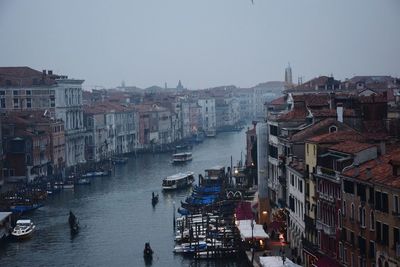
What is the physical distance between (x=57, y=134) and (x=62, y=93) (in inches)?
187

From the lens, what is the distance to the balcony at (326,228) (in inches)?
631

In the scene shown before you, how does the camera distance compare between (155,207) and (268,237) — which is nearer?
(268,237)

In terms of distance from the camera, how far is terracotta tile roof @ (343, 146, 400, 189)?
13.3m

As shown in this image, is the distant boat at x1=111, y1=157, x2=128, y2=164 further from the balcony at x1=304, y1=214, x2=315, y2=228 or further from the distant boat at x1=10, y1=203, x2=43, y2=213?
the balcony at x1=304, y1=214, x2=315, y2=228

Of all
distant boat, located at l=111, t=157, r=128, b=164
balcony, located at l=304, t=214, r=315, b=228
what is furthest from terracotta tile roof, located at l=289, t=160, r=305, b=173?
distant boat, located at l=111, t=157, r=128, b=164

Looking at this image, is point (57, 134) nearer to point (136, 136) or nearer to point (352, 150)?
point (136, 136)

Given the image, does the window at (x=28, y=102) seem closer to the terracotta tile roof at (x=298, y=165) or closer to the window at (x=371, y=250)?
the terracotta tile roof at (x=298, y=165)

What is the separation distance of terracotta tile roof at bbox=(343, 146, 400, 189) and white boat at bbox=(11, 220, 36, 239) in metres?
11.6

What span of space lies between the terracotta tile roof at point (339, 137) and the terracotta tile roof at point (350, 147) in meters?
0.39

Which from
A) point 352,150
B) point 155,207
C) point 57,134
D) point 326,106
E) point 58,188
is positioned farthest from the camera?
point 57,134

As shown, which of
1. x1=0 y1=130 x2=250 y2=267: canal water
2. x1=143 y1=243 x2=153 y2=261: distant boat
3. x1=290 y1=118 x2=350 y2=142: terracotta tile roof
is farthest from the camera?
x1=0 y1=130 x2=250 y2=267: canal water

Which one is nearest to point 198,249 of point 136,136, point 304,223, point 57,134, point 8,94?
point 304,223

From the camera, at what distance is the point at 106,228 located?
2598 cm

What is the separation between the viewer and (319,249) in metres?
16.8
